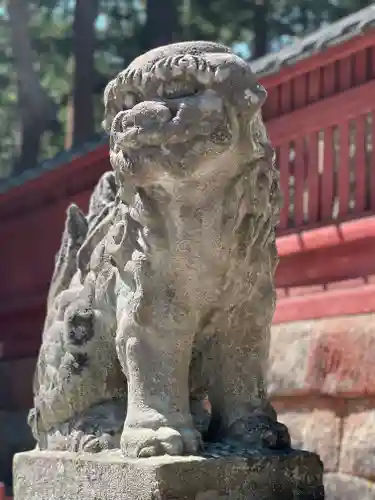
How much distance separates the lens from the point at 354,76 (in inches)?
148

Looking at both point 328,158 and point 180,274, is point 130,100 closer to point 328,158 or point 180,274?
point 180,274

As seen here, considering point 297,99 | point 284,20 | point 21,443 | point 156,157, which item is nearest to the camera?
point 156,157

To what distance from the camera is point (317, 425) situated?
366cm

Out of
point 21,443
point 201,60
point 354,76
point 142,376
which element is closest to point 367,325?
point 354,76

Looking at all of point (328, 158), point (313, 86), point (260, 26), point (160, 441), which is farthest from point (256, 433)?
point (260, 26)

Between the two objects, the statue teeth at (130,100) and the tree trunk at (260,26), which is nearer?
the statue teeth at (130,100)

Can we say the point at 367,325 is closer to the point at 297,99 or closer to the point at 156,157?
the point at 297,99

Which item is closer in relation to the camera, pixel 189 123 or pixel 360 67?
pixel 189 123

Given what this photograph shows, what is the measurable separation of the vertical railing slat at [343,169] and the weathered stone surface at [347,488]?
→ 1242 mm

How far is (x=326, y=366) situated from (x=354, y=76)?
1407 mm

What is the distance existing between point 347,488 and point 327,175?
4.95 feet

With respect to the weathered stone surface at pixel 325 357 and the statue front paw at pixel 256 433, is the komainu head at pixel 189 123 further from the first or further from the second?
the weathered stone surface at pixel 325 357

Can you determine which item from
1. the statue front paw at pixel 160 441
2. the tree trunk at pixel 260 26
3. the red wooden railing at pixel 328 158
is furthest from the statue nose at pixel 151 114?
the tree trunk at pixel 260 26

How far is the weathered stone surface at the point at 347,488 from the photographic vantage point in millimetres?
3330
